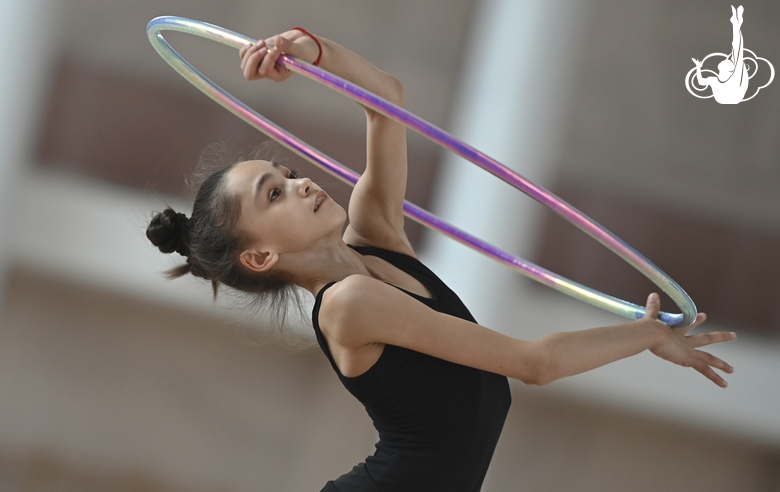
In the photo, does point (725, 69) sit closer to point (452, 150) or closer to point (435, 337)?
point (452, 150)

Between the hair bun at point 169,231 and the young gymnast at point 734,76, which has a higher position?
the young gymnast at point 734,76

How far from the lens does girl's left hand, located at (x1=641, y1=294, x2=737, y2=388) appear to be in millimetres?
1758

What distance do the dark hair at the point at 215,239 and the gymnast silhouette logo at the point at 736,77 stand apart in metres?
2.41

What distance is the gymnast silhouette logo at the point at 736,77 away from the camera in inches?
133

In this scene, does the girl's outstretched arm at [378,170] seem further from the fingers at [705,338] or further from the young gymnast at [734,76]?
the young gymnast at [734,76]

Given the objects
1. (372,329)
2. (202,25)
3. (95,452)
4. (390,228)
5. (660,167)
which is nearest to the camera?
(372,329)

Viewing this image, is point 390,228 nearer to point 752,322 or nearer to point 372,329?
point 372,329

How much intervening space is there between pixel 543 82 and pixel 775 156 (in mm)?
1149

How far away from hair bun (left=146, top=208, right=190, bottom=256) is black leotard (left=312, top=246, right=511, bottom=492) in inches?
21.0

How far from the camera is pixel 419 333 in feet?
5.00

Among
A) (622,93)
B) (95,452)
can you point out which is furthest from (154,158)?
(622,93)

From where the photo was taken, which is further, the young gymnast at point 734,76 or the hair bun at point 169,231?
the young gymnast at point 734,76

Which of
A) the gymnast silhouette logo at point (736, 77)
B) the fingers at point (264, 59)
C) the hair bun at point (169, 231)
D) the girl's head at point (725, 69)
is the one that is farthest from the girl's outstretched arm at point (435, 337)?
the girl's head at point (725, 69)

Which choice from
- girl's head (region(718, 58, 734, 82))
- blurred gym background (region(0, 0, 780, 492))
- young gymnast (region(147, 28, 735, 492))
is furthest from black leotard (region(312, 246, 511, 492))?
girl's head (region(718, 58, 734, 82))
